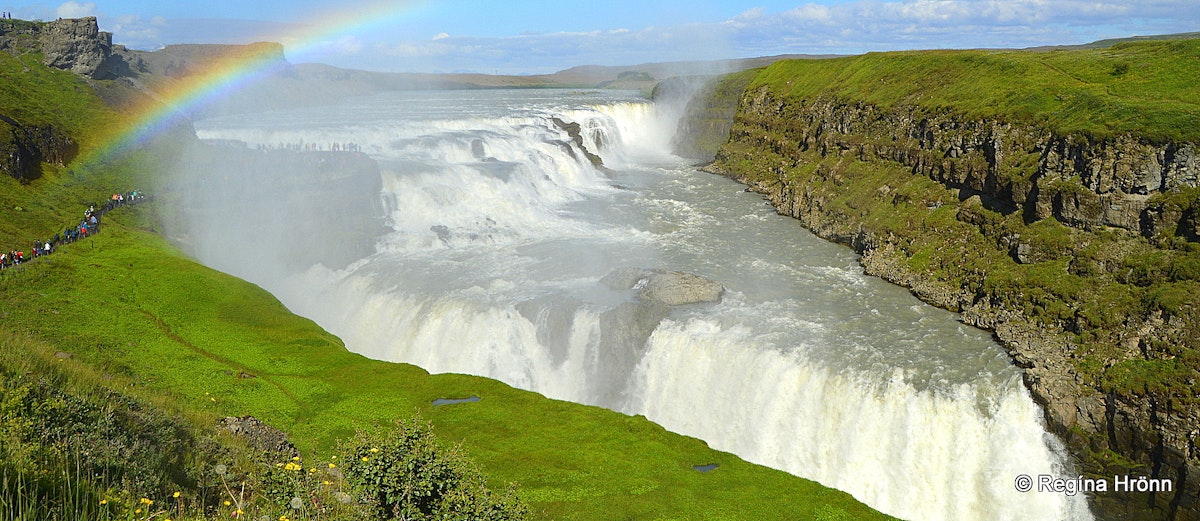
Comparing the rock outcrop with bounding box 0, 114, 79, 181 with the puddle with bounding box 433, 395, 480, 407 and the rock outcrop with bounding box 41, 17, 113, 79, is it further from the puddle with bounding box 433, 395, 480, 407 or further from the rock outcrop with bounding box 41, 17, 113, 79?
the rock outcrop with bounding box 41, 17, 113, 79

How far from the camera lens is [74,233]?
3750cm

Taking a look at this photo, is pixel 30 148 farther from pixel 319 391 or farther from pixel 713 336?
pixel 713 336

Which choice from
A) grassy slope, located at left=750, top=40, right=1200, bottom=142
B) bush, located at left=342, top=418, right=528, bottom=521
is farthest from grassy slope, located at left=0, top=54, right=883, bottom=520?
grassy slope, located at left=750, top=40, right=1200, bottom=142

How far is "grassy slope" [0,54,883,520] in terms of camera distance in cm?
1894

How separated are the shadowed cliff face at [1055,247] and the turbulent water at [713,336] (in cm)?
149

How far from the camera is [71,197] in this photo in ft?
144

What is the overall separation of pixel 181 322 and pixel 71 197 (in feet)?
73.6

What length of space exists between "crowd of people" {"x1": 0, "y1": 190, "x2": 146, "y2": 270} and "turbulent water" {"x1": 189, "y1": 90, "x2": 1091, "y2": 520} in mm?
7966

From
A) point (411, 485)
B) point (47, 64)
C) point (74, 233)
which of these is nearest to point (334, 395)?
point (411, 485)

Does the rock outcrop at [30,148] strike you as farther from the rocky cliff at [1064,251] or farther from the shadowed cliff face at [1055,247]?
the shadowed cliff face at [1055,247]

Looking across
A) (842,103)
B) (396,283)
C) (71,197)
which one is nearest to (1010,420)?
(396,283)

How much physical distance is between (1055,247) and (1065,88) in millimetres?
14635

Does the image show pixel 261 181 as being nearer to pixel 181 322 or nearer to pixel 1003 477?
pixel 181 322

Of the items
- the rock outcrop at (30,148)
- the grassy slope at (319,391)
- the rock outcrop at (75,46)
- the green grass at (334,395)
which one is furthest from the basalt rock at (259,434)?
the rock outcrop at (75,46)
